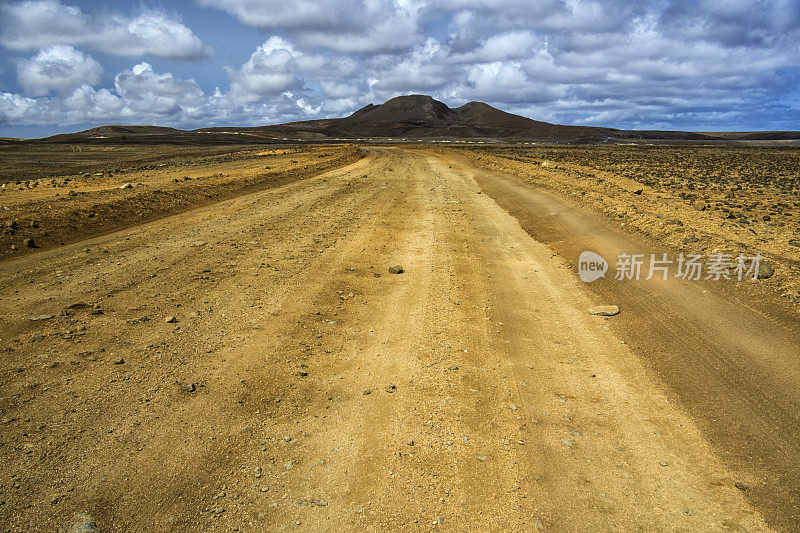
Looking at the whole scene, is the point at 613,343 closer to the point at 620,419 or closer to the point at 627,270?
the point at 620,419

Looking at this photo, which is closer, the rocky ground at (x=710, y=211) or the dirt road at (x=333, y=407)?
the dirt road at (x=333, y=407)

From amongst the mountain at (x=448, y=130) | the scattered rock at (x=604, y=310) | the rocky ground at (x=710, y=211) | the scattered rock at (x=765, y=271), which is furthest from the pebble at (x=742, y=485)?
the mountain at (x=448, y=130)

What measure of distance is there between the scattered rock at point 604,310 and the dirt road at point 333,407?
130mm

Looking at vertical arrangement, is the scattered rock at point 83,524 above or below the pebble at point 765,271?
below

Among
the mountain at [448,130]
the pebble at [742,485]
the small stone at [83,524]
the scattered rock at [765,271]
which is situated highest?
the mountain at [448,130]

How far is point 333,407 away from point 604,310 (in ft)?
13.7

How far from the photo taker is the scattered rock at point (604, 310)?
634 centimetres

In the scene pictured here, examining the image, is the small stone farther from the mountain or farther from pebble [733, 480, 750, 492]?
the mountain

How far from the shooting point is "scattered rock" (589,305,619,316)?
6344mm

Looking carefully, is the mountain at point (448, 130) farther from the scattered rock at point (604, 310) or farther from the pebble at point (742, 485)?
the pebble at point (742, 485)

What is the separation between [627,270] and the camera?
8195 millimetres

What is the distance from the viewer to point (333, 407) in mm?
4133

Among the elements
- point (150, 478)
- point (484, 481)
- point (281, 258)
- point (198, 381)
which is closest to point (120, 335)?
point (198, 381)

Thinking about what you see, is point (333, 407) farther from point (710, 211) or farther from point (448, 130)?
point (448, 130)
